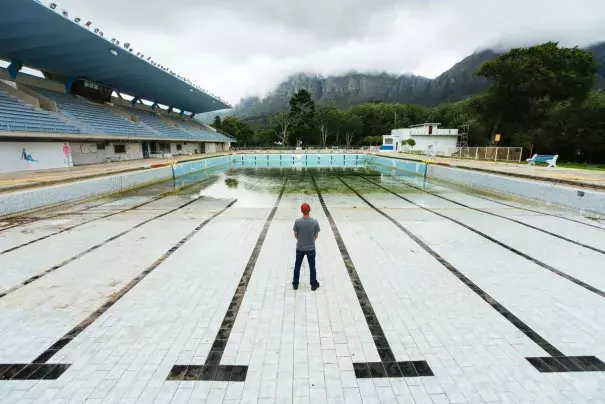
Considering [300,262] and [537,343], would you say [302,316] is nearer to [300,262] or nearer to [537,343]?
[300,262]

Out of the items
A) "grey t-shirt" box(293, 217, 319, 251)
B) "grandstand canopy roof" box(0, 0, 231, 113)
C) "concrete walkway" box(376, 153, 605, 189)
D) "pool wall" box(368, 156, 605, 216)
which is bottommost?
"pool wall" box(368, 156, 605, 216)

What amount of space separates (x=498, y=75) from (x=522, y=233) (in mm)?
36357

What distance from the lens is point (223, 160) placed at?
1339 inches

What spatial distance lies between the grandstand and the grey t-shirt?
1835 cm

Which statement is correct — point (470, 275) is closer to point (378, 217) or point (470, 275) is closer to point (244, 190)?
point (378, 217)

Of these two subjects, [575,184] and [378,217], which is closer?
[378,217]

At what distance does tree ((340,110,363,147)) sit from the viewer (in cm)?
6462

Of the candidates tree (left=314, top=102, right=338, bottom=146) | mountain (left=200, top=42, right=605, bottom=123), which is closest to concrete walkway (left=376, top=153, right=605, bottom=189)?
tree (left=314, top=102, right=338, bottom=146)

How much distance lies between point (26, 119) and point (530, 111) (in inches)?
1815

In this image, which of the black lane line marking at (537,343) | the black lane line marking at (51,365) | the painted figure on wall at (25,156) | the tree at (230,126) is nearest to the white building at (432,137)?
the tree at (230,126)

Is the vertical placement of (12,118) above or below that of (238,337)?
above

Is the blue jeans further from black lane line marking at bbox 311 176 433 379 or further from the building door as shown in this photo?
the building door

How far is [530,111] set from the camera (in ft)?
116

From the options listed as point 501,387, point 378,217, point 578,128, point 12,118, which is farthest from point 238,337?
point 578,128
